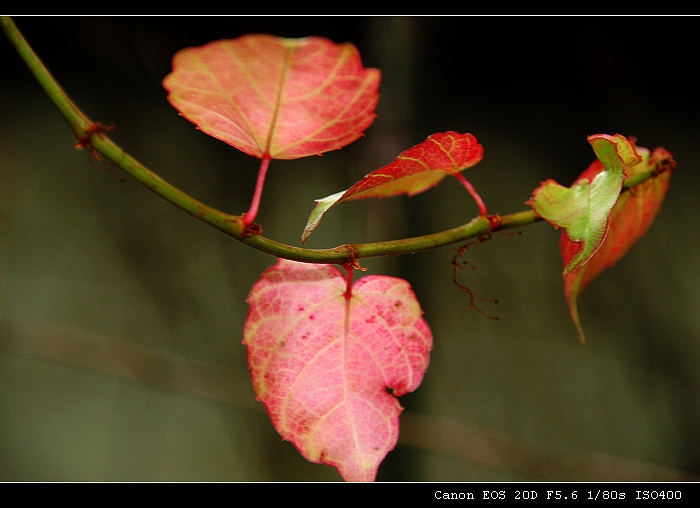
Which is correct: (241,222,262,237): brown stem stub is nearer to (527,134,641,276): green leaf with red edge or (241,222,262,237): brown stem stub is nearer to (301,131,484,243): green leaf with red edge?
(301,131,484,243): green leaf with red edge

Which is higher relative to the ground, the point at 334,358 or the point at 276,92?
the point at 276,92

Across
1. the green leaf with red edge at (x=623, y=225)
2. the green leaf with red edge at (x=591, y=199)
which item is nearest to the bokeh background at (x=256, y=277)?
the green leaf with red edge at (x=623, y=225)

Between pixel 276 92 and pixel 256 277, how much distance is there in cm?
106

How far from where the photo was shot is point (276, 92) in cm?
29

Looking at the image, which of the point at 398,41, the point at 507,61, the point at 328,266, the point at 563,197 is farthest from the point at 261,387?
the point at 507,61

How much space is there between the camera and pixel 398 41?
37.9 inches

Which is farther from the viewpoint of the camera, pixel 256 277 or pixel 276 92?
pixel 256 277

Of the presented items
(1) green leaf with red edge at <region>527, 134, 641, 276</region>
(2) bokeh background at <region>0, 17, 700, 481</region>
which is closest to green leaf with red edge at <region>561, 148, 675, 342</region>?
(1) green leaf with red edge at <region>527, 134, 641, 276</region>

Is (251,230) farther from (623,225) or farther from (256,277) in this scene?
(256,277)

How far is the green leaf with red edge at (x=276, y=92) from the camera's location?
261 millimetres

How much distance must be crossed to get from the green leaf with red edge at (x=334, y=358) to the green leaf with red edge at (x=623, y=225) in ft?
0.39

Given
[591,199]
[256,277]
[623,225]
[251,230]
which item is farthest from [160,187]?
[256,277]

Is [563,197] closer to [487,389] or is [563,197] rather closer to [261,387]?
[261,387]
